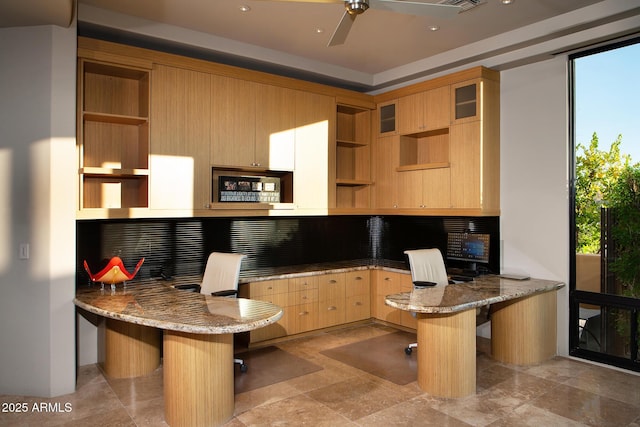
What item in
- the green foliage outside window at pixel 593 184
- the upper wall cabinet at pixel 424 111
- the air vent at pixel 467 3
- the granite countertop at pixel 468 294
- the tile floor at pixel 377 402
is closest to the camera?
the tile floor at pixel 377 402

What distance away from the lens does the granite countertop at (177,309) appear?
262 cm

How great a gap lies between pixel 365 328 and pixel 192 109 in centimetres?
312

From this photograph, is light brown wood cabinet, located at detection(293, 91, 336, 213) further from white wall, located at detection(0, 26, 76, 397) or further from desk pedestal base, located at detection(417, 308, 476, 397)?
white wall, located at detection(0, 26, 76, 397)

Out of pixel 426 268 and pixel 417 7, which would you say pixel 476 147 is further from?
pixel 417 7

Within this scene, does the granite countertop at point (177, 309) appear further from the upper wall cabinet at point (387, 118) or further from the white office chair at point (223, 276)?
the upper wall cabinet at point (387, 118)

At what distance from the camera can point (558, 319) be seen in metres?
4.38

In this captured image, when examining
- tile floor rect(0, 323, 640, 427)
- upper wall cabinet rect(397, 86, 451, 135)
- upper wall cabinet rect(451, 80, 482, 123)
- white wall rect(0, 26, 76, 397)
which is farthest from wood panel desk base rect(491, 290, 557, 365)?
white wall rect(0, 26, 76, 397)

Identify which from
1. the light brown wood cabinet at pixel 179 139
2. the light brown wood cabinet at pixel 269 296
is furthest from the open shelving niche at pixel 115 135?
the light brown wood cabinet at pixel 269 296

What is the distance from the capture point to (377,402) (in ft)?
11.0

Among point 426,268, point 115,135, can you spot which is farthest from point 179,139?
point 426,268

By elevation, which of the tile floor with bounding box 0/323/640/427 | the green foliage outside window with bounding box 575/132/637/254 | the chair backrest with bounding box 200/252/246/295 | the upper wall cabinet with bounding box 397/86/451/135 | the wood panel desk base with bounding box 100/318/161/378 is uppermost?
the upper wall cabinet with bounding box 397/86/451/135

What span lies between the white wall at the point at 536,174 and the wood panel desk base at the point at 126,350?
3.66m

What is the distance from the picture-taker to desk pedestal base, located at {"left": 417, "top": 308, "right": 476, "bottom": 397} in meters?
3.41

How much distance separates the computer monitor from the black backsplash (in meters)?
0.14
